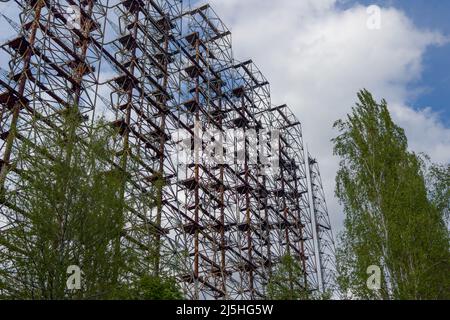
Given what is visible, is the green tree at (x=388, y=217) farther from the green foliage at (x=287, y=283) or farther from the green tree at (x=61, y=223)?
the green tree at (x=61, y=223)

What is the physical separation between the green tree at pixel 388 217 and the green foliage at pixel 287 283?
1038 millimetres

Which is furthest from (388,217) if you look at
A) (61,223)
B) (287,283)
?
(61,223)

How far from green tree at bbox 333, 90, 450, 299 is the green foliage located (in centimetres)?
104

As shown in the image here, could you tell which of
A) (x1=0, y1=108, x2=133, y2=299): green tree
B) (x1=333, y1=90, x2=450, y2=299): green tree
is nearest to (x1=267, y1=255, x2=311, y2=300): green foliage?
(x1=333, y1=90, x2=450, y2=299): green tree

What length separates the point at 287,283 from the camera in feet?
48.6

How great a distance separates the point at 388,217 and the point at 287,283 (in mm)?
2987

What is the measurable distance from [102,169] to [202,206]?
72.0 feet

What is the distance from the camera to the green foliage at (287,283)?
13867 mm

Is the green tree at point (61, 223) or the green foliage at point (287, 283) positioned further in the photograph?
the green foliage at point (287, 283)

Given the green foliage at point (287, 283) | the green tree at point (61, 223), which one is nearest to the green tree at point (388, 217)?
the green foliage at point (287, 283)

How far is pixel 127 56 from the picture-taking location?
31.2 meters

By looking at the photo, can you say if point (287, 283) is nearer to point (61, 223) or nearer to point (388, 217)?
point (388, 217)

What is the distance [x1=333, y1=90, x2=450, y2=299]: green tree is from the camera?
46.6ft

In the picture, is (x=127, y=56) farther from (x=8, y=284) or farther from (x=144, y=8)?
(x=8, y=284)
